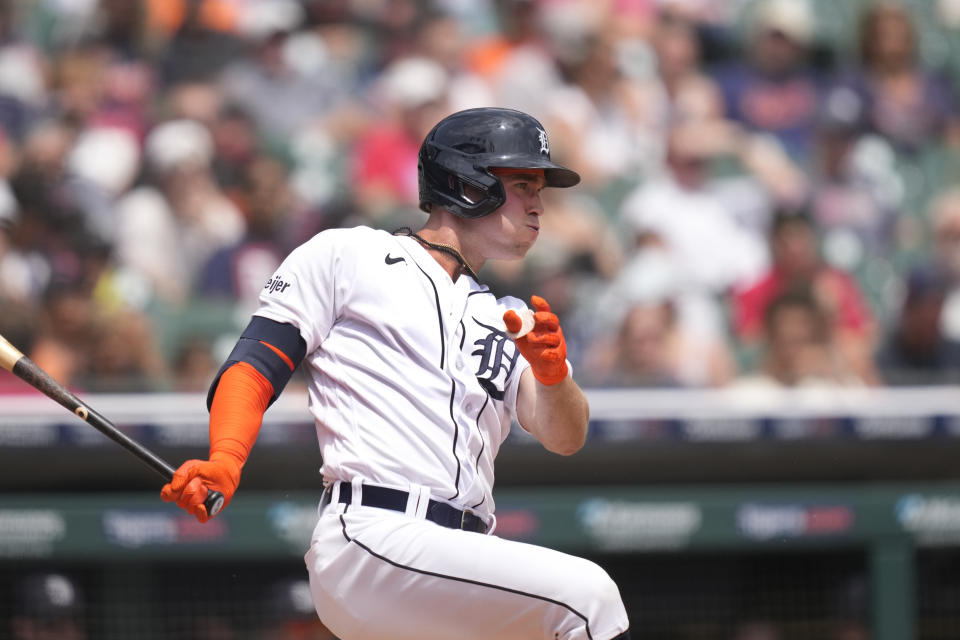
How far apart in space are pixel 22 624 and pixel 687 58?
4972 millimetres

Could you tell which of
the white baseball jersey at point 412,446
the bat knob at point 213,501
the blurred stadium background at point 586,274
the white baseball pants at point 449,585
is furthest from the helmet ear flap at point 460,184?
the blurred stadium background at point 586,274

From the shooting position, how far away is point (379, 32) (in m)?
7.58

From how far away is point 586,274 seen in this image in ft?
20.2

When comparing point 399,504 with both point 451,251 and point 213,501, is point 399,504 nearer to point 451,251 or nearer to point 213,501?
point 213,501

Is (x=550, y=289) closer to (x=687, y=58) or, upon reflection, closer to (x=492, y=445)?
(x=687, y=58)

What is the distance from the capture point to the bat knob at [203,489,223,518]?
242cm

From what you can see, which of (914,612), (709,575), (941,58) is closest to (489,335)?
(709,575)

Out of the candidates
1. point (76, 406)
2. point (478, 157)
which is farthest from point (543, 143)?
point (76, 406)

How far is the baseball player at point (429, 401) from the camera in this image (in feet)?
8.27

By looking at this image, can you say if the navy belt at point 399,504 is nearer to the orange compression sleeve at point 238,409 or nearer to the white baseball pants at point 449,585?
the white baseball pants at point 449,585

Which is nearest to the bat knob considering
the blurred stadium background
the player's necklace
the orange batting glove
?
the orange batting glove

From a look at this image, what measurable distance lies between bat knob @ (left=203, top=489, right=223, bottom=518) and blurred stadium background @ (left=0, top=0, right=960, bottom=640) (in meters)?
2.17

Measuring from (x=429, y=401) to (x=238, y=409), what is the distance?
395 millimetres

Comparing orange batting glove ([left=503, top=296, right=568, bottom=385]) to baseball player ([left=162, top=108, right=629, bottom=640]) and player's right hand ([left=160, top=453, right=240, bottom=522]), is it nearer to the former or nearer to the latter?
baseball player ([left=162, top=108, right=629, bottom=640])
